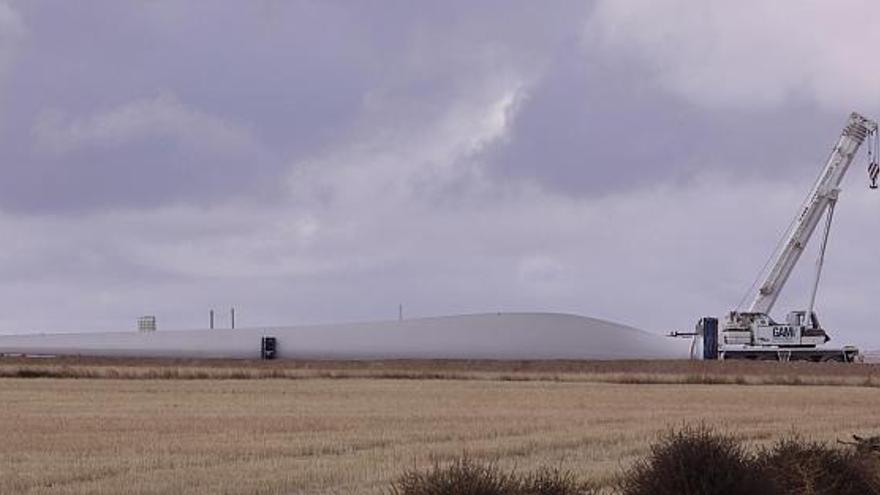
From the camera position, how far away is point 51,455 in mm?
30297

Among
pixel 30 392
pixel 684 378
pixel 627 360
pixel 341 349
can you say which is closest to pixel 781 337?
pixel 627 360

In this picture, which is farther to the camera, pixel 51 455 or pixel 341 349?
pixel 341 349

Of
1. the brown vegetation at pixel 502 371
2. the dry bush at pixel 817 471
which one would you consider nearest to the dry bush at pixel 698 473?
the dry bush at pixel 817 471

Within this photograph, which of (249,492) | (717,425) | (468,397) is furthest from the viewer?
(468,397)

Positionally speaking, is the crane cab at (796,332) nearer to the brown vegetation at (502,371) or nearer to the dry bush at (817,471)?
the brown vegetation at (502,371)

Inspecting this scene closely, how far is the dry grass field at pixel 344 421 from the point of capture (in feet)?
87.9

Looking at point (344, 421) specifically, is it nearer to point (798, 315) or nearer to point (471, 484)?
point (471, 484)

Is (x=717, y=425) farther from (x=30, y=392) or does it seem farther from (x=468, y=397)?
(x=30, y=392)

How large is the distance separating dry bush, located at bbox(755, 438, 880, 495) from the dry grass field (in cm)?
465

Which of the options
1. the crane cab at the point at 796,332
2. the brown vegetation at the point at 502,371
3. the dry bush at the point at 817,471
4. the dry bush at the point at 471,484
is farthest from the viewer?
the crane cab at the point at 796,332

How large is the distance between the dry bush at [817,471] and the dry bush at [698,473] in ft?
4.26

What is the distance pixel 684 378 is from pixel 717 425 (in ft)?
144

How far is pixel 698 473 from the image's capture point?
17453 mm

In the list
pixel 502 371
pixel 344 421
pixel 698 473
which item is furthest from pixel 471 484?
pixel 502 371
